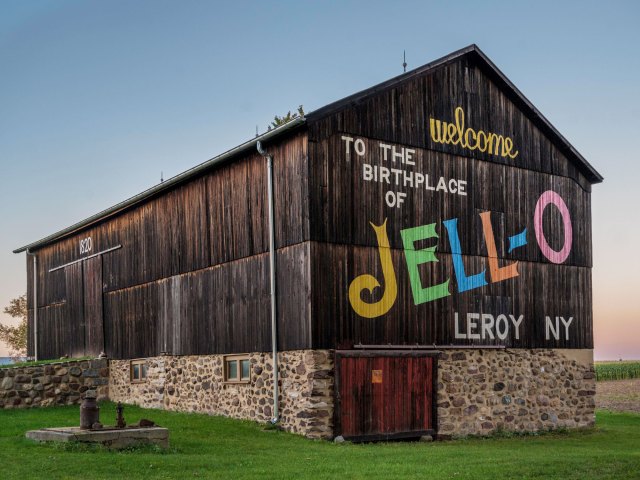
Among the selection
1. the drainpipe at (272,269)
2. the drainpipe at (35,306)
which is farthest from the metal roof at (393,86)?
the drainpipe at (35,306)

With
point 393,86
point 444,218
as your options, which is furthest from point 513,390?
point 393,86

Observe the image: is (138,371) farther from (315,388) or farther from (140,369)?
(315,388)

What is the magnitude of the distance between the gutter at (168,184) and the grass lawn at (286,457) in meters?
7.08

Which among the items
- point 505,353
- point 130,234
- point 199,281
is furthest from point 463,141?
point 130,234

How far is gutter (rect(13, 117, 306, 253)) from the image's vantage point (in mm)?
21747

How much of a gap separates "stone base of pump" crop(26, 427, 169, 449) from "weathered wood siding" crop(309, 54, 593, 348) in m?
4.86

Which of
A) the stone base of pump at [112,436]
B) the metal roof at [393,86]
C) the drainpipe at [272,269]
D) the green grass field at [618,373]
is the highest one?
the metal roof at [393,86]

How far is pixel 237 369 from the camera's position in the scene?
2369 cm

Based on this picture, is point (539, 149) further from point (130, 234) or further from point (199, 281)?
point (130, 234)

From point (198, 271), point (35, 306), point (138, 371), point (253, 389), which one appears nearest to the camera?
point (253, 389)

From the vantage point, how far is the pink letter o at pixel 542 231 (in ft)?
88.4

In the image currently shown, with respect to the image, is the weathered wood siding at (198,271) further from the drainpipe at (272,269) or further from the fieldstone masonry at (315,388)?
the fieldstone masonry at (315,388)

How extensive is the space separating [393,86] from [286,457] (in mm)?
10599

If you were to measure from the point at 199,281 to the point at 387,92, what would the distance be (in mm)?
7865
